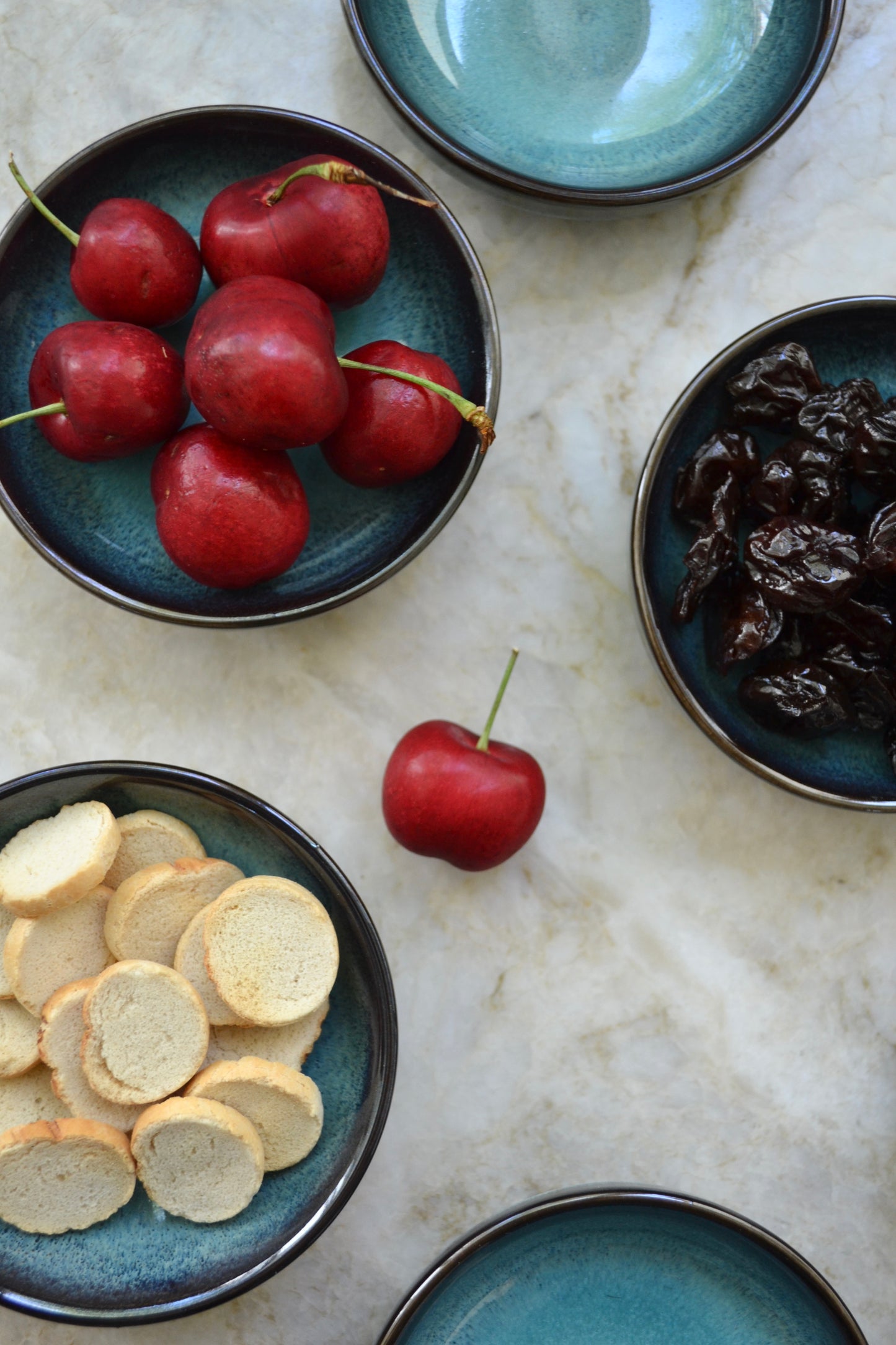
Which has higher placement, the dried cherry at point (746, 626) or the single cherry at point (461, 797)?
the dried cherry at point (746, 626)

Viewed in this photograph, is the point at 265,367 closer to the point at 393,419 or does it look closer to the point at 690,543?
the point at 393,419

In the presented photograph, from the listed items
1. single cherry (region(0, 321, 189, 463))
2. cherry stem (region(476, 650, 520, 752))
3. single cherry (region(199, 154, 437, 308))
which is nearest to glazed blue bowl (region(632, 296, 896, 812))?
cherry stem (region(476, 650, 520, 752))

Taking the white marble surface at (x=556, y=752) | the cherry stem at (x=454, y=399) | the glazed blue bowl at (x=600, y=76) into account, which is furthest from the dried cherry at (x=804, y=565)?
the glazed blue bowl at (x=600, y=76)

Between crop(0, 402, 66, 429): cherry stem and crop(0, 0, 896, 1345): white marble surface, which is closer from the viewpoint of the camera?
crop(0, 402, 66, 429): cherry stem

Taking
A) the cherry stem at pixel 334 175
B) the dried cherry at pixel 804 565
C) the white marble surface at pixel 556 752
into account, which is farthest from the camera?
the white marble surface at pixel 556 752

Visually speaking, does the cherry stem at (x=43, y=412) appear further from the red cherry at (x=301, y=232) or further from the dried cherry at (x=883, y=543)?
the dried cherry at (x=883, y=543)

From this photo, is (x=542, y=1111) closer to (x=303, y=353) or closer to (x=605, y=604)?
(x=605, y=604)

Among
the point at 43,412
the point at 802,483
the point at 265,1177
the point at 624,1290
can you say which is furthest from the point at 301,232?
the point at 624,1290

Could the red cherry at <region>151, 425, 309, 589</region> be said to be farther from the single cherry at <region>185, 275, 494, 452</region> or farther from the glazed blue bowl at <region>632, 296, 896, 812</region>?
the glazed blue bowl at <region>632, 296, 896, 812</region>
